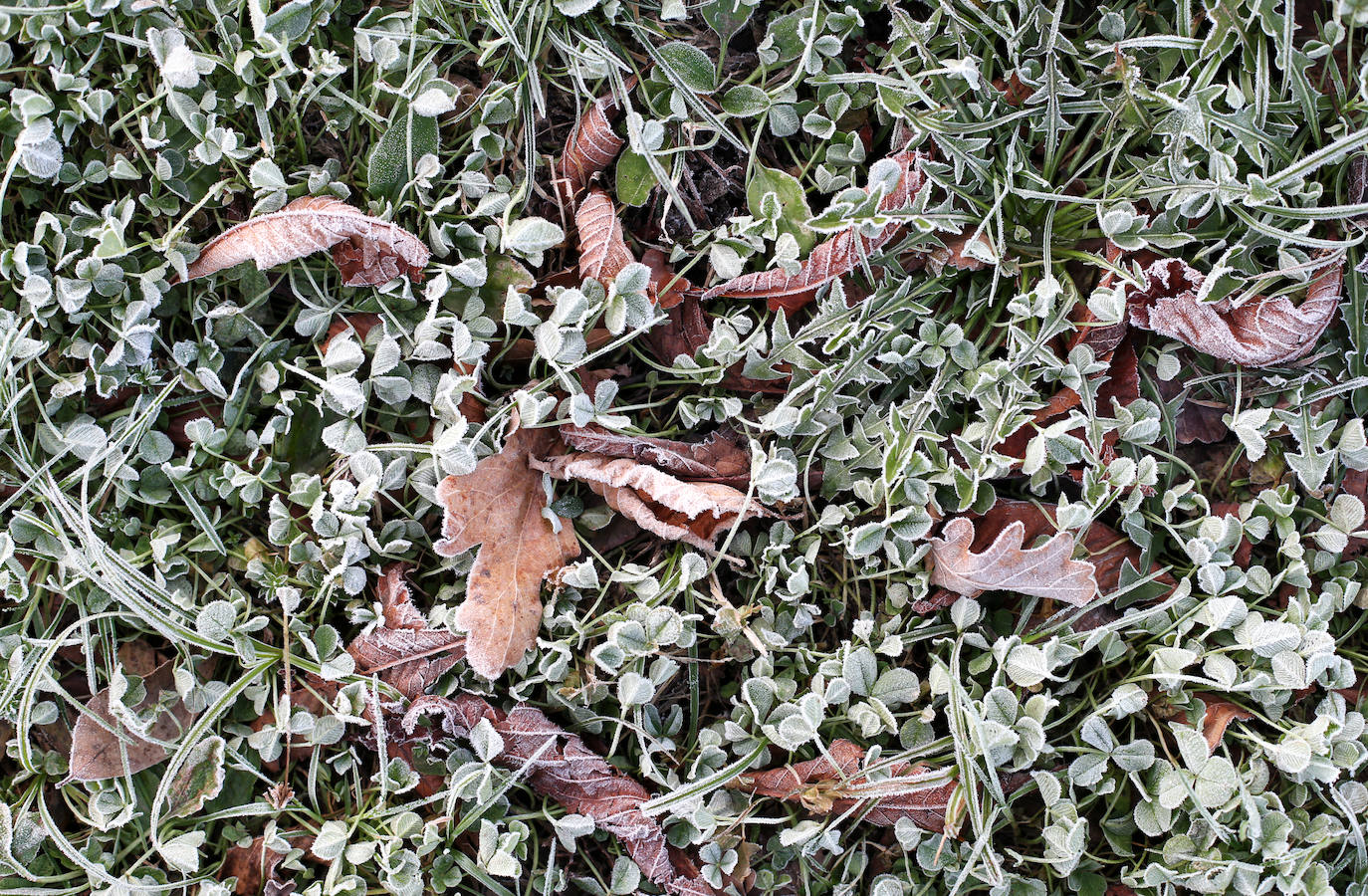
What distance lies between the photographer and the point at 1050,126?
70.7 inches

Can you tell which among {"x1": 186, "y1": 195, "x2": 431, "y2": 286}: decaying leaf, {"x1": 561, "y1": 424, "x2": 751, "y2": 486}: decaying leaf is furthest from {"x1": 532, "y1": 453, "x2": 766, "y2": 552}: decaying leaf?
{"x1": 186, "y1": 195, "x2": 431, "y2": 286}: decaying leaf

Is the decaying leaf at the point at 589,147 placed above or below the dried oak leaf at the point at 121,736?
above

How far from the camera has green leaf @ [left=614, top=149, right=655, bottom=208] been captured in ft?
6.06

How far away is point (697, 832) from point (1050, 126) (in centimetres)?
143

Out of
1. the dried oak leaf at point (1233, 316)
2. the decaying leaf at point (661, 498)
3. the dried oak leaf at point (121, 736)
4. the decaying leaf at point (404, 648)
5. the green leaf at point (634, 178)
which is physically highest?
the green leaf at point (634, 178)

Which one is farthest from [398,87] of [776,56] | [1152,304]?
[1152,304]

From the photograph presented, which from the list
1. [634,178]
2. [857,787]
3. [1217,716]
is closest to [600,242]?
[634,178]

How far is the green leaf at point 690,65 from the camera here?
1.81 metres

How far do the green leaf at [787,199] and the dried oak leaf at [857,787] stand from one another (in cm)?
93

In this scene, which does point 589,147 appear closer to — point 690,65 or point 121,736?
point 690,65

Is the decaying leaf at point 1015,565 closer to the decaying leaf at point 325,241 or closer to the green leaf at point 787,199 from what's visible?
the green leaf at point 787,199

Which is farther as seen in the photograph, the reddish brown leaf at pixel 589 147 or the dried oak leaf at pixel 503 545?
the reddish brown leaf at pixel 589 147

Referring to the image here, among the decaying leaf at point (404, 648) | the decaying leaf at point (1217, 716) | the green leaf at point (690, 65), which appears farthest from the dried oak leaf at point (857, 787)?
the green leaf at point (690, 65)

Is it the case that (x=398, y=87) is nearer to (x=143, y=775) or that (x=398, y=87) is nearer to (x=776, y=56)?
(x=776, y=56)
